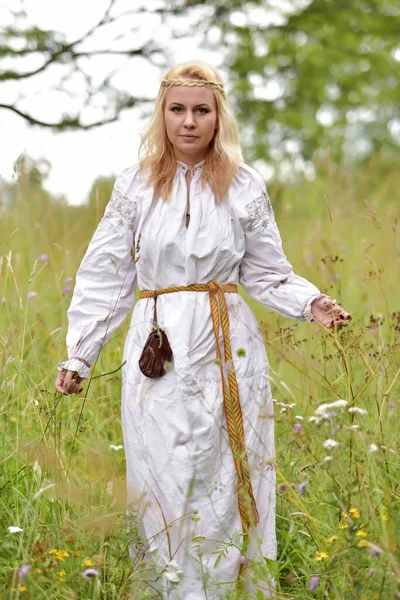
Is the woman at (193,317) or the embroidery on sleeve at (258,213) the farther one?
the embroidery on sleeve at (258,213)

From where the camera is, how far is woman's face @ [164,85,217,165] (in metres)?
2.76

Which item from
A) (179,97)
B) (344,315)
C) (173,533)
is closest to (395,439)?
(344,315)

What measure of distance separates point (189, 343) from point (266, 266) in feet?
1.32

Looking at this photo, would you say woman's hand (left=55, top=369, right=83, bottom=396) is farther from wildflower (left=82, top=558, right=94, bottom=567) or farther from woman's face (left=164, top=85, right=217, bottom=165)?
woman's face (left=164, top=85, right=217, bottom=165)

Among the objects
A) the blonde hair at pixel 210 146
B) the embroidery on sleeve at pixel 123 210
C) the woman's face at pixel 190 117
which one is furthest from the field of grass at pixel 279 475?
the woman's face at pixel 190 117

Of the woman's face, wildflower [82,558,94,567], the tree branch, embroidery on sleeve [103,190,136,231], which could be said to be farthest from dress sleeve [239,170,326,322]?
the tree branch

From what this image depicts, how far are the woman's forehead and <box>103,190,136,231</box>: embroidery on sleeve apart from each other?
0.35 metres

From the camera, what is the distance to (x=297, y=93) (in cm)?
1205

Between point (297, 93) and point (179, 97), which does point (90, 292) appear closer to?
point (179, 97)

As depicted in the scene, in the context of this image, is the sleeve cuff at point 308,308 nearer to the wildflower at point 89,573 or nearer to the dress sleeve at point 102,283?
the dress sleeve at point 102,283

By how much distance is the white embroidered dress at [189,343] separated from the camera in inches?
105

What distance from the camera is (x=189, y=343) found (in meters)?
2.70

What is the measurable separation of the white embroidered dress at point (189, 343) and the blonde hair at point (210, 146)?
0.04 meters

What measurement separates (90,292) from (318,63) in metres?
9.21
